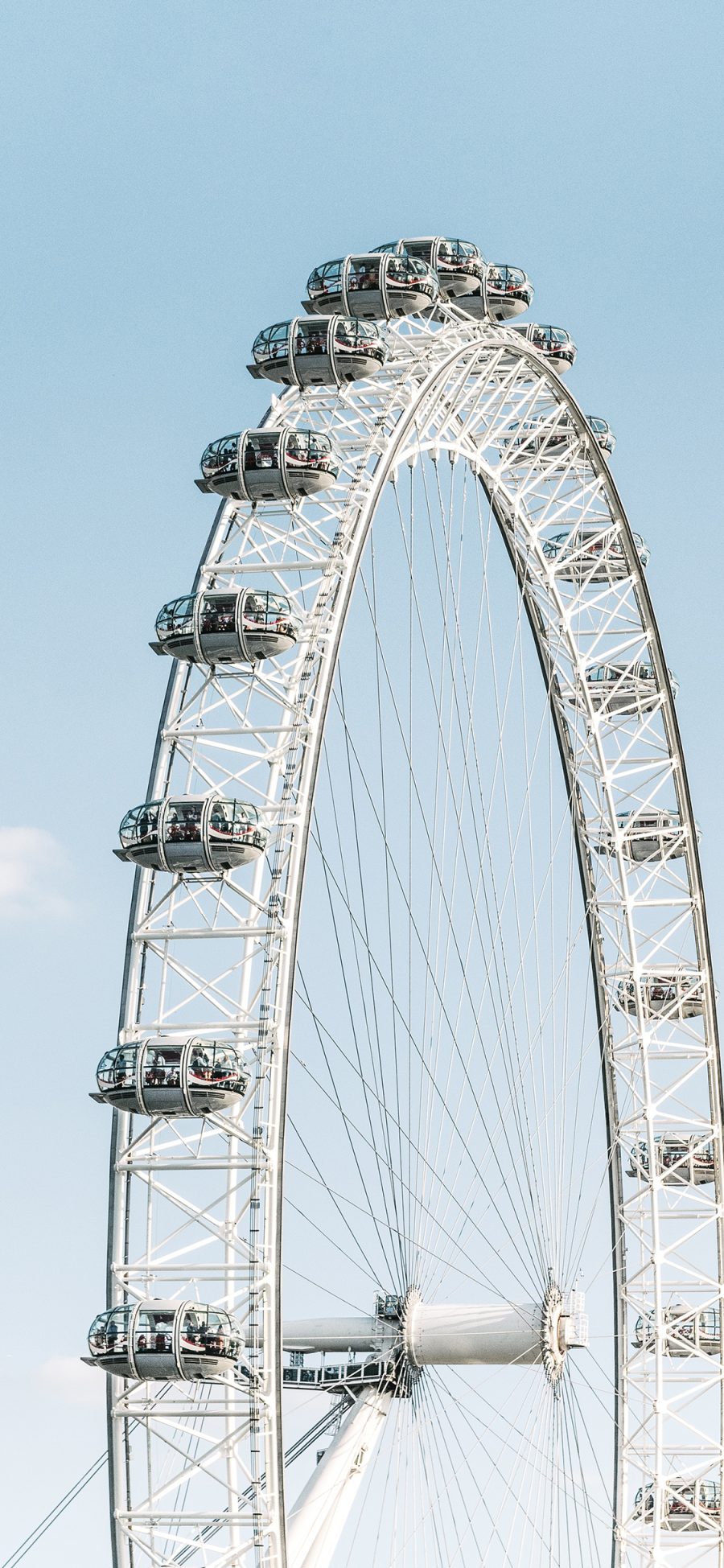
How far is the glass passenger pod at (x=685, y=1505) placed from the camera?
58.5 metres

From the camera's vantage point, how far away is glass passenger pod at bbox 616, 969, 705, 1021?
60469 millimetres

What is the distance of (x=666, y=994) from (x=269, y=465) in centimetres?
Answer: 2119

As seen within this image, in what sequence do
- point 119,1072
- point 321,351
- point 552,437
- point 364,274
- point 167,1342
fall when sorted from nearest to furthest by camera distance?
point 167,1342 → point 119,1072 → point 321,351 → point 364,274 → point 552,437

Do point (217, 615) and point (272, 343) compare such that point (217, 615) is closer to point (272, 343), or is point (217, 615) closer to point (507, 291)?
point (272, 343)

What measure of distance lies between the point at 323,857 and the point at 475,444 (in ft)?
38.7

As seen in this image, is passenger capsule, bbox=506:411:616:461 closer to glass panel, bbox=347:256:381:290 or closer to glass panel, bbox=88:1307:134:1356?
glass panel, bbox=347:256:381:290

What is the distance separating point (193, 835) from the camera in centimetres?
4056

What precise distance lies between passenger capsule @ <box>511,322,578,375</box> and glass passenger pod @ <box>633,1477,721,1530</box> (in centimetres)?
2354

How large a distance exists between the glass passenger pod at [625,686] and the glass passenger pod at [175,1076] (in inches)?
873

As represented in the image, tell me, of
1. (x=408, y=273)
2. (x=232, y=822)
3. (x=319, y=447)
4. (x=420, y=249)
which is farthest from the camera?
(x=420, y=249)

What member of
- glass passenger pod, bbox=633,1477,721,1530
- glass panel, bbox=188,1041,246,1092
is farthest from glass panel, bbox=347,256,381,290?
glass passenger pod, bbox=633,1477,721,1530

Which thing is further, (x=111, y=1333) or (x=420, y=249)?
(x=420, y=249)

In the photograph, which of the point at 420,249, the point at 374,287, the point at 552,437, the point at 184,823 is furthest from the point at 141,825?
the point at 552,437

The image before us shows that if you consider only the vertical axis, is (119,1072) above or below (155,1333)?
above
